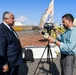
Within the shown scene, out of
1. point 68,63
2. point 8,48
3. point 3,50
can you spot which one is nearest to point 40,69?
point 68,63

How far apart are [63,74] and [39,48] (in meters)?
5.41

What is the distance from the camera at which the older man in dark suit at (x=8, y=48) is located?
4.74 m

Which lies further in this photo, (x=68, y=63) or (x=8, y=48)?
(x=68, y=63)

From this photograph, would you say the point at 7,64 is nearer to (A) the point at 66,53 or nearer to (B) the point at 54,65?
(A) the point at 66,53

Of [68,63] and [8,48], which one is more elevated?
[8,48]

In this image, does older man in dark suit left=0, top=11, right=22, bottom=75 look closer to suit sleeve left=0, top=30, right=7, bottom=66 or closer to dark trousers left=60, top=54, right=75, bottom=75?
suit sleeve left=0, top=30, right=7, bottom=66

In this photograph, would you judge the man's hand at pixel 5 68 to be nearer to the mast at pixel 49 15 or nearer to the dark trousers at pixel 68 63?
the dark trousers at pixel 68 63

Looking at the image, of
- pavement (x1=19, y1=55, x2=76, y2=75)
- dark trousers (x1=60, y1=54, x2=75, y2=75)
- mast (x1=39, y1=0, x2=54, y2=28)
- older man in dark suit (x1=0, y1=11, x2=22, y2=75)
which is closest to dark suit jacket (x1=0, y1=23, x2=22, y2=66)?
older man in dark suit (x1=0, y1=11, x2=22, y2=75)

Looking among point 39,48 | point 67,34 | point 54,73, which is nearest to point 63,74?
point 67,34

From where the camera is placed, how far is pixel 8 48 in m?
4.93

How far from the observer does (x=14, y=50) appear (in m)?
5.03

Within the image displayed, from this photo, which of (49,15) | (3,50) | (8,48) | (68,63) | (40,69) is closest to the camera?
(3,50)

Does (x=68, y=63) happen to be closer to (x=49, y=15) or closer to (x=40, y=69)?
(x=40, y=69)

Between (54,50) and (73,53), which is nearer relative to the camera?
(73,53)
